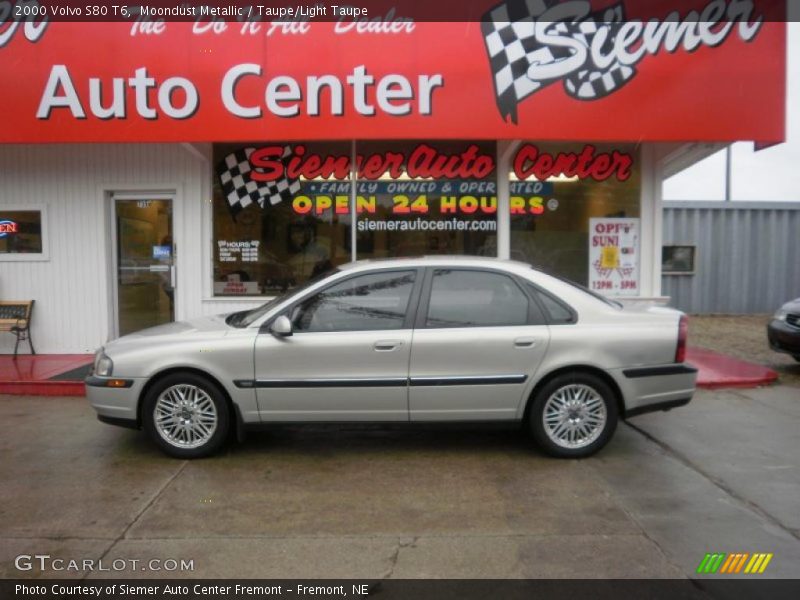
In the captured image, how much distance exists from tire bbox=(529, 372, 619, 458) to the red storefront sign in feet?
12.1

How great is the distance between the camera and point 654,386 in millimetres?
4688

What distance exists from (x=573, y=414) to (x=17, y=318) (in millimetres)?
7595

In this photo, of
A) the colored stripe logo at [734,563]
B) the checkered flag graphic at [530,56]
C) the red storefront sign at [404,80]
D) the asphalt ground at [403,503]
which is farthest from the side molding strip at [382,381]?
the checkered flag graphic at [530,56]

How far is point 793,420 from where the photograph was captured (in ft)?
19.4

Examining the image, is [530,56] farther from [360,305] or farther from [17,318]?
[17,318]

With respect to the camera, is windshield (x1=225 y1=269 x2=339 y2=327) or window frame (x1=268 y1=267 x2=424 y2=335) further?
windshield (x1=225 y1=269 x2=339 y2=327)

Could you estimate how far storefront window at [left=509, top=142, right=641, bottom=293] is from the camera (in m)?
8.46

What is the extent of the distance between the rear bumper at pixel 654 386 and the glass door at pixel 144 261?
6.47 m

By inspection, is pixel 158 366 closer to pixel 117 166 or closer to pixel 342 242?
pixel 342 242

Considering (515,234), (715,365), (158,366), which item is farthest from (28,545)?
(715,365)

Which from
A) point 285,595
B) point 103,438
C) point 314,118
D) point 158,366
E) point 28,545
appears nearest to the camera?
point 285,595

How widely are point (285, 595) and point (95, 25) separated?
716 centimetres

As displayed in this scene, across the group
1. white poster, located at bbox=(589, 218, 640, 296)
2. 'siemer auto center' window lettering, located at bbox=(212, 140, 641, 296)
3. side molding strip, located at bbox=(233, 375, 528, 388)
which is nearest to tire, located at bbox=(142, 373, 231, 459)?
side molding strip, located at bbox=(233, 375, 528, 388)

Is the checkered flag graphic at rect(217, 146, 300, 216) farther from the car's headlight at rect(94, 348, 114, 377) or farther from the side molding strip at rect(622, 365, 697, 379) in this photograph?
the side molding strip at rect(622, 365, 697, 379)
